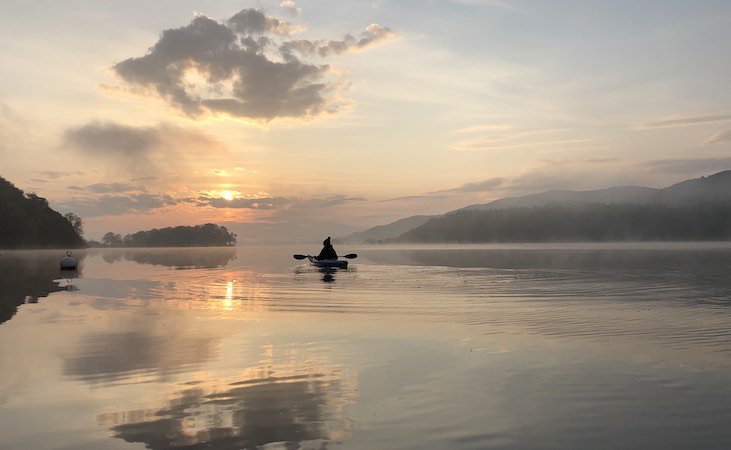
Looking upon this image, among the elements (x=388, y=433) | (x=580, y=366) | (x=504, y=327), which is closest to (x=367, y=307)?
(x=504, y=327)

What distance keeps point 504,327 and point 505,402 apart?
34.0 feet

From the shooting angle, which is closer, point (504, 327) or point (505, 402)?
point (505, 402)

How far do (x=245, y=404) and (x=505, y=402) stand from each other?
5.81 meters

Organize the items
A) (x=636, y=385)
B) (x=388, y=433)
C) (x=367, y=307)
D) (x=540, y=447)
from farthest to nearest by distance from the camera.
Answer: (x=367, y=307) → (x=636, y=385) → (x=388, y=433) → (x=540, y=447)

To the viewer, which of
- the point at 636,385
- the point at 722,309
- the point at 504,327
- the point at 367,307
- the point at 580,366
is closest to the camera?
the point at 636,385

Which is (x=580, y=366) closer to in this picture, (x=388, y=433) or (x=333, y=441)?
(x=388, y=433)

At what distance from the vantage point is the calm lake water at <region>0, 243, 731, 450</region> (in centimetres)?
1034

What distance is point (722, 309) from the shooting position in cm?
2673

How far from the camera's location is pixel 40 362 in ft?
53.9

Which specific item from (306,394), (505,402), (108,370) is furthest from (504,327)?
(108,370)

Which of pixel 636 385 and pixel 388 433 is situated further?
pixel 636 385

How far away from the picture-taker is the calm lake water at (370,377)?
10.3 meters

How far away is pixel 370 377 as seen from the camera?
14578 millimetres

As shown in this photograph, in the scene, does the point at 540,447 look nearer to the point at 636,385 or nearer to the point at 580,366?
the point at 636,385
